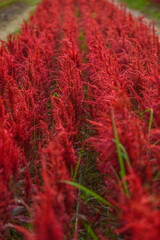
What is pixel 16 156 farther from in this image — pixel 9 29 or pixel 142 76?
pixel 9 29

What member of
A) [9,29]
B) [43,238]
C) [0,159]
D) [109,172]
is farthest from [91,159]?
[9,29]

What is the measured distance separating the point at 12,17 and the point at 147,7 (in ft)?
20.9

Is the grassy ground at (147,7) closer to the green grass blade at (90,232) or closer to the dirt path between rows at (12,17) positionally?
the dirt path between rows at (12,17)

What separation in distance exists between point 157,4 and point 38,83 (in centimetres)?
1109

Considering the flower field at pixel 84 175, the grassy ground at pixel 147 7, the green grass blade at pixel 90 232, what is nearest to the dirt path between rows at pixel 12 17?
the flower field at pixel 84 175

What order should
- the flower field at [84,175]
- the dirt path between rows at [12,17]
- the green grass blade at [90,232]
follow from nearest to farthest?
the flower field at [84,175]
the green grass blade at [90,232]
the dirt path between rows at [12,17]

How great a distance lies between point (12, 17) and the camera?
971 centimetres

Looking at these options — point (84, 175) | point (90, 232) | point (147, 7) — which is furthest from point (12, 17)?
point (90, 232)

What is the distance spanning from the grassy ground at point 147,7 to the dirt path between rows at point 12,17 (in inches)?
196

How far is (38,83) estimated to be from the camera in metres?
2.80

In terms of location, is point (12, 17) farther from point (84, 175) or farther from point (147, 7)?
point (84, 175)

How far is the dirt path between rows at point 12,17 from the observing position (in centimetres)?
754

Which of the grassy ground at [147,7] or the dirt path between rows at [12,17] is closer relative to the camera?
the dirt path between rows at [12,17]

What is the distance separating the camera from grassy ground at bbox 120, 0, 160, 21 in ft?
35.2
